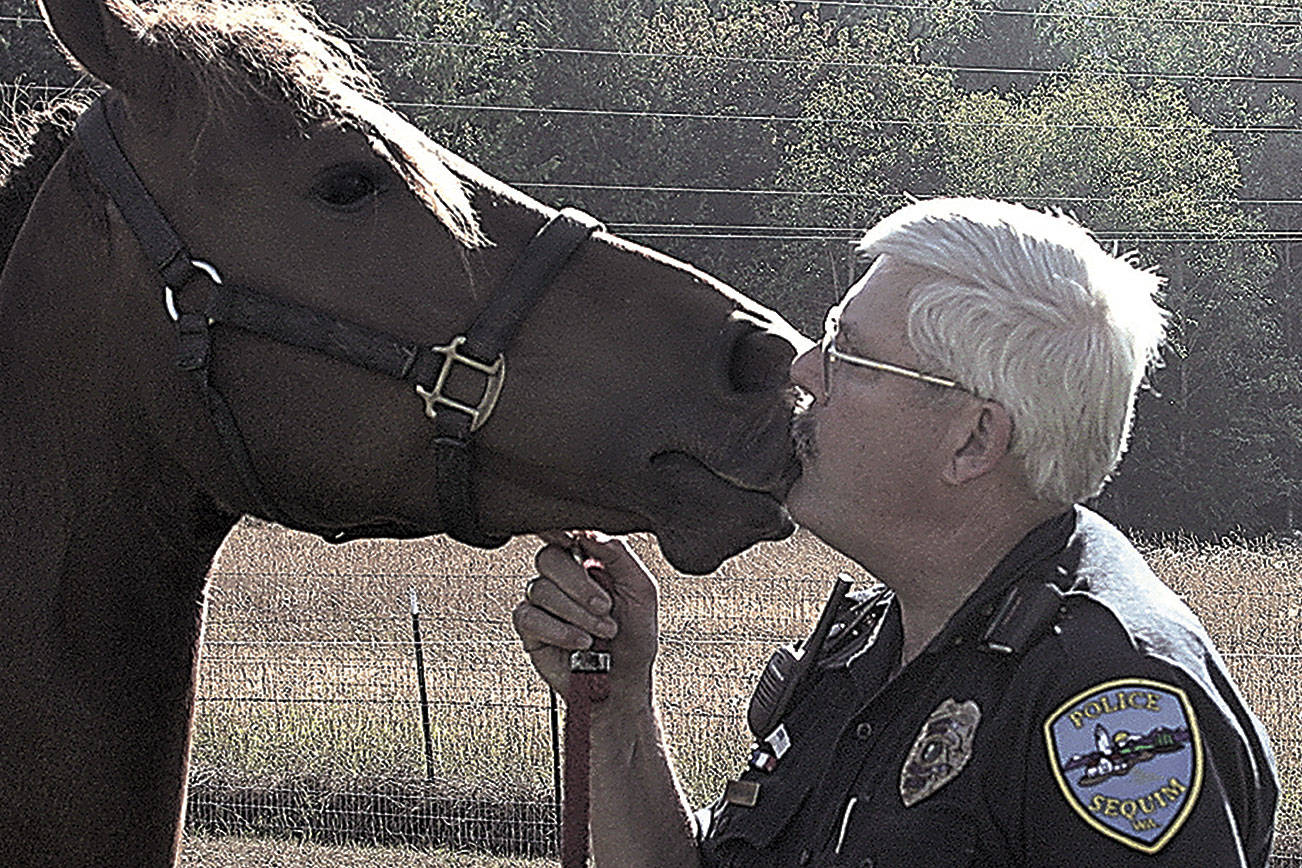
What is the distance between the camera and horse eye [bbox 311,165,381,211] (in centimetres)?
214

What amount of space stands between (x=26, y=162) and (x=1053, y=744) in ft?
5.37

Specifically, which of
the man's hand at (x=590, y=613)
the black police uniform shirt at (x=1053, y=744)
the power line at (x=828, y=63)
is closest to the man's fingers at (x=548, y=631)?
the man's hand at (x=590, y=613)

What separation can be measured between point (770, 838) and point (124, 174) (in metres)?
1.24

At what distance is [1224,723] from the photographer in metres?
1.60

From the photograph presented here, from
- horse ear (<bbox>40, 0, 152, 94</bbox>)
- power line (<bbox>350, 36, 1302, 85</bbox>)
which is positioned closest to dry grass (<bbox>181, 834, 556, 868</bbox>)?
horse ear (<bbox>40, 0, 152, 94</bbox>)

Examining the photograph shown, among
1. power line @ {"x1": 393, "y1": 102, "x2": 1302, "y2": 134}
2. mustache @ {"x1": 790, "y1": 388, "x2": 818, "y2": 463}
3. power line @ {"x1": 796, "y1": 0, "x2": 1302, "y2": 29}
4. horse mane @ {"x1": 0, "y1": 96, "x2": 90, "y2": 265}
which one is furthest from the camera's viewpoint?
power line @ {"x1": 796, "y1": 0, "x2": 1302, "y2": 29}

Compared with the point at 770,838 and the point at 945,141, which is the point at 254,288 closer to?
the point at 770,838

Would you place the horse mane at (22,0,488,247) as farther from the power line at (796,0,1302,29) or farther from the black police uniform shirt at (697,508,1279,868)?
the power line at (796,0,1302,29)

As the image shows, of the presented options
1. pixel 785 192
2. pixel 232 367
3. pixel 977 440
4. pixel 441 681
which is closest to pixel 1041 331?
pixel 977 440

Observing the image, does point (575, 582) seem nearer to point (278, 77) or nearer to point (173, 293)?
point (173, 293)

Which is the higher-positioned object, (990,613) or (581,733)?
(990,613)

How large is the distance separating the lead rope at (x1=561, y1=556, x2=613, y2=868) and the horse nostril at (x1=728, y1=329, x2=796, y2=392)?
345mm

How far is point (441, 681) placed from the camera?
350 inches

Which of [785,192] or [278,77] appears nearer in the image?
[278,77]
